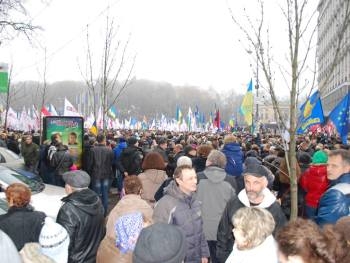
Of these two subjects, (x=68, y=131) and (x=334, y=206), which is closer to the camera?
(x=334, y=206)

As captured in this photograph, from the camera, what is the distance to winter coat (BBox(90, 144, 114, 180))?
10188mm

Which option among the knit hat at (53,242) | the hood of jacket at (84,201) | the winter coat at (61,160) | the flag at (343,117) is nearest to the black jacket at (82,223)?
the hood of jacket at (84,201)

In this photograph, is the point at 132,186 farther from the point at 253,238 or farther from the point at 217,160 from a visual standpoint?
the point at 253,238

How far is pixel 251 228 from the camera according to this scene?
3328 millimetres

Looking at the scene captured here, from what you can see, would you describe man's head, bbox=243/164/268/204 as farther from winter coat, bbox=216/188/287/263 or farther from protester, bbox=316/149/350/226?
protester, bbox=316/149/350/226

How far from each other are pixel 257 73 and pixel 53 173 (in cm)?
603

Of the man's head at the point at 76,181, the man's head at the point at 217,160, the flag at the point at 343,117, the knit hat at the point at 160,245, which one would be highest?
the flag at the point at 343,117

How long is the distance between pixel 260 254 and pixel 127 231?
1.07m

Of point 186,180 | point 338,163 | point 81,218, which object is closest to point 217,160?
point 186,180

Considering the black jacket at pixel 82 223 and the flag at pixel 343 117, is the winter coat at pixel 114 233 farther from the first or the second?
the flag at pixel 343 117

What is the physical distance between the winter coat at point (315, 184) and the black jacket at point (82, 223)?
3450 millimetres

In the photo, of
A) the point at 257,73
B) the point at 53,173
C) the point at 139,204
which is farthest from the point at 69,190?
the point at 53,173

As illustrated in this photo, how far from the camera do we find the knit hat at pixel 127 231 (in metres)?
3.53

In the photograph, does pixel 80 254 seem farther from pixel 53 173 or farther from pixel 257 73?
pixel 53 173
